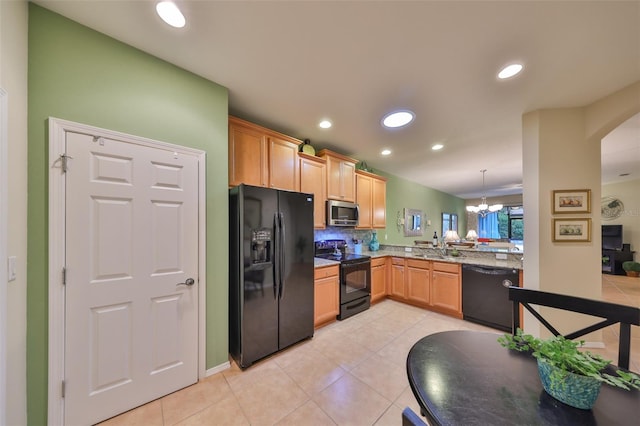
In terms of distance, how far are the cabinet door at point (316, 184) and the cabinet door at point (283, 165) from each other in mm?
129

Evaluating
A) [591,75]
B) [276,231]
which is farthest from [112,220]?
[591,75]

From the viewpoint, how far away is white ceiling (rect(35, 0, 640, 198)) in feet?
4.49

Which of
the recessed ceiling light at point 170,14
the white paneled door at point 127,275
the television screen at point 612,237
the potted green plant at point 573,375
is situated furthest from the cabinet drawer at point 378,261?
the television screen at point 612,237

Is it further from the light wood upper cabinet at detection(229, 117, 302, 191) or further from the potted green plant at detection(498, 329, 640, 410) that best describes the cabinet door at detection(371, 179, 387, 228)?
the potted green plant at detection(498, 329, 640, 410)

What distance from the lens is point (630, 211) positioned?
605 cm

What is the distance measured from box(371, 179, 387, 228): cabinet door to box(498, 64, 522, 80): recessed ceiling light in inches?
102

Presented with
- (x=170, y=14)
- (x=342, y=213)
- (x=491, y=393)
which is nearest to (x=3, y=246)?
(x=170, y=14)

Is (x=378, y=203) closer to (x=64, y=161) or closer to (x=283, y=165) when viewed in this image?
(x=283, y=165)

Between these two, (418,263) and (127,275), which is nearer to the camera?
(127,275)

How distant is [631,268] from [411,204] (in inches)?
220

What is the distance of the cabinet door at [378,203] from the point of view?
172 inches

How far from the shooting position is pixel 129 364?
5.35ft

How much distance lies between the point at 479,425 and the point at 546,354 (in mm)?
399

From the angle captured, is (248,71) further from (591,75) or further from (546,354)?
(591,75)
